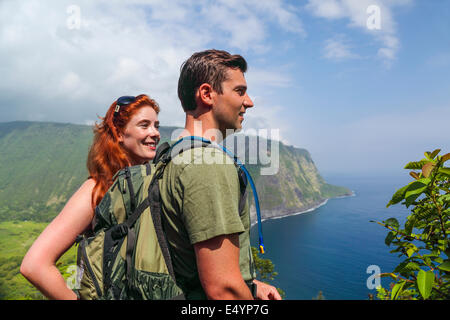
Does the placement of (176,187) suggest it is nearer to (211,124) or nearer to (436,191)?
(211,124)

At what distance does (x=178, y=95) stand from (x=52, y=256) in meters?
1.76

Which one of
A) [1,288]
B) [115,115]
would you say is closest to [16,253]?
[1,288]

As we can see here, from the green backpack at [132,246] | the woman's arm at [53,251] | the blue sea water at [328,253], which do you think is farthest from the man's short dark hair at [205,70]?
the blue sea water at [328,253]

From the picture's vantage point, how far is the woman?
7.83 feet

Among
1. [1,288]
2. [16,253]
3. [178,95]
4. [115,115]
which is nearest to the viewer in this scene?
[178,95]

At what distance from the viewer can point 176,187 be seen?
1.68 metres

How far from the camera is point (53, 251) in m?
2.42

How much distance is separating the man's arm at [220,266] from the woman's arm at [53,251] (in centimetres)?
140

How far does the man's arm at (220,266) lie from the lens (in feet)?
5.18

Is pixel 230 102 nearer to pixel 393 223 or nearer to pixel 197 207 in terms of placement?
pixel 197 207

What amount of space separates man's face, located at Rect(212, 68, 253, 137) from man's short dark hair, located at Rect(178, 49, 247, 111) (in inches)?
1.6

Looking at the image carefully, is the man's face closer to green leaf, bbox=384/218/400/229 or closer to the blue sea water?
green leaf, bbox=384/218/400/229

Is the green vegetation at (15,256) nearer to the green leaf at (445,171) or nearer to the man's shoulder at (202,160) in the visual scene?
the man's shoulder at (202,160)

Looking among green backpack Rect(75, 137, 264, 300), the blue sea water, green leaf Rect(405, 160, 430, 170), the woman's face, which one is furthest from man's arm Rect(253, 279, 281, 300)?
the blue sea water
